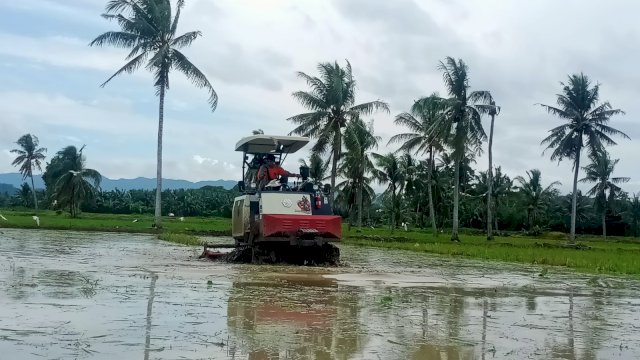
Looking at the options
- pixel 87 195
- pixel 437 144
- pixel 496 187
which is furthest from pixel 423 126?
pixel 87 195

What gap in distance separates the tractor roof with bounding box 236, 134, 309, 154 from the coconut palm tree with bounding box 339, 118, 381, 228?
20.1 meters

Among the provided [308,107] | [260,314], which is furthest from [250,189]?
[308,107]

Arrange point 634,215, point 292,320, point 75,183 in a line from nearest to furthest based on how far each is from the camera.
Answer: point 292,320 → point 75,183 → point 634,215

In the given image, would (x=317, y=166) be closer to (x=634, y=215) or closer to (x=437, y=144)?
(x=437, y=144)

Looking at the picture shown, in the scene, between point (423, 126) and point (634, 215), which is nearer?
point (423, 126)

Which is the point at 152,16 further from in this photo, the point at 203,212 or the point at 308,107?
the point at 203,212

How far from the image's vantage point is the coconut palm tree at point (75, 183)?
5656 centimetres

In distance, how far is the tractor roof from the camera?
17.6m

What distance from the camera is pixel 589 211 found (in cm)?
6956

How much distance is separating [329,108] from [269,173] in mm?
21371

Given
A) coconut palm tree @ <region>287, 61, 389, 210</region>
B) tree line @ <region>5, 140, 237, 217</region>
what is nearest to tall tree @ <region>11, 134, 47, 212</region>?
tree line @ <region>5, 140, 237, 217</region>

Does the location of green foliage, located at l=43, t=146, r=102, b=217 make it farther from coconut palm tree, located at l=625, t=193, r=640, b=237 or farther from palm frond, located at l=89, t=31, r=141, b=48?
coconut palm tree, located at l=625, t=193, r=640, b=237

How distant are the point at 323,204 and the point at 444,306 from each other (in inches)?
291

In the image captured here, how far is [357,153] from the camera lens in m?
42.2
